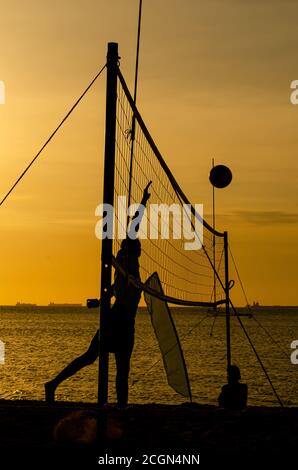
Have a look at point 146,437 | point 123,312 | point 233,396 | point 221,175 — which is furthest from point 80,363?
point 221,175

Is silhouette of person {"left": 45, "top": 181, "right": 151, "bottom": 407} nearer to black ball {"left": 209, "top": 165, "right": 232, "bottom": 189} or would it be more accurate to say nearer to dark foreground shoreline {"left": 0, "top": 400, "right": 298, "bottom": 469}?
dark foreground shoreline {"left": 0, "top": 400, "right": 298, "bottom": 469}

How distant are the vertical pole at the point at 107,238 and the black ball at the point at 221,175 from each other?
652 centimetres

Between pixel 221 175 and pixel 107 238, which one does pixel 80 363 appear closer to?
pixel 107 238

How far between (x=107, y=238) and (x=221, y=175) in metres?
6.84

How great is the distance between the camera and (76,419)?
832cm

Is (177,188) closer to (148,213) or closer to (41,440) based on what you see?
(148,213)

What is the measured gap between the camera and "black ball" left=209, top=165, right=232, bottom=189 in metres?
14.8

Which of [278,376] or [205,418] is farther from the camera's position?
[278,376]

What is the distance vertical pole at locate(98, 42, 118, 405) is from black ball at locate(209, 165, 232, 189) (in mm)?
6524

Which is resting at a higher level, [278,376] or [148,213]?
[148,213]

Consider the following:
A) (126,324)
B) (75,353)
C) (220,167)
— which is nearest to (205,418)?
(126,324)

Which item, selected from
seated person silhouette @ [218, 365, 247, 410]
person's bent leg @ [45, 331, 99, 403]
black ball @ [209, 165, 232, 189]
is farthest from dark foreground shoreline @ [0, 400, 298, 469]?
black ball @ [209, 165, 232, 189]

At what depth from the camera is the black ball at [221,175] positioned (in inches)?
583
